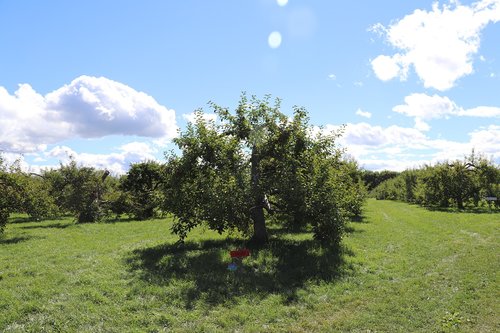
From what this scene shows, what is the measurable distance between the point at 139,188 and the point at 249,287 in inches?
1227

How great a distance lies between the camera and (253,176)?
1789 cm

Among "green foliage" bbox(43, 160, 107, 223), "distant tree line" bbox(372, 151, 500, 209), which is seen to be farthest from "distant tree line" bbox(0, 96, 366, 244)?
"distant tree line" bbox(372, 151, 500, 209)

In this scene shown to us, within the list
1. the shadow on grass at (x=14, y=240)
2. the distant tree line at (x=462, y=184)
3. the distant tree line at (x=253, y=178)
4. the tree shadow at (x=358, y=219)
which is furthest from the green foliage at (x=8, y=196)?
the distant tree line at (x=462, y=184)

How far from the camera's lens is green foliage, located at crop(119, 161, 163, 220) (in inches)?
1433

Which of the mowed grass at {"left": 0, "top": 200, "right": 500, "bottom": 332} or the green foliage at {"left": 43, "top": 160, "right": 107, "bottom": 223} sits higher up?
the green foliage at {"left": 43, "top": 160, "right": 107, "bottom": 223}

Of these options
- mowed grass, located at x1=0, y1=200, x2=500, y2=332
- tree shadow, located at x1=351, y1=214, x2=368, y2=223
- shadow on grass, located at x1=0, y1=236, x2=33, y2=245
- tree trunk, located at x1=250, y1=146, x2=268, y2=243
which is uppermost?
tree trunk, located at x1=250, y1=146, x2=268, y2=243

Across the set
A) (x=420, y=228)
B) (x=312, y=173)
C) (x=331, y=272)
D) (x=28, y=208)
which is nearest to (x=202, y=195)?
(x=312, y=173)

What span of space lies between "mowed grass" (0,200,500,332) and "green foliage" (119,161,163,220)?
16126 mm

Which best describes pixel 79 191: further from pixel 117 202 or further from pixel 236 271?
pixel 236 271

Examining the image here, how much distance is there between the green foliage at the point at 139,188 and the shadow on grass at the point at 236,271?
62.5ft

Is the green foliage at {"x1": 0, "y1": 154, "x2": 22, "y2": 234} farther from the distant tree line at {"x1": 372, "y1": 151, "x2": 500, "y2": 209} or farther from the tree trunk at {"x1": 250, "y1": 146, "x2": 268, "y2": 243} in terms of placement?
the distant tree line at {"x1": 372, "y1": 151, "x2": 500, "y2": 209}

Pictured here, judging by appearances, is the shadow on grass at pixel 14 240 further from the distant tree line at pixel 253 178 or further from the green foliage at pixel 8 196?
the distant tree line at pixel 253 178

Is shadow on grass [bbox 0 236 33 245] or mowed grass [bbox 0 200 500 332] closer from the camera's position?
mowed grass [bbox 0 200 500 332]

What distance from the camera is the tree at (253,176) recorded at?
16828mm
